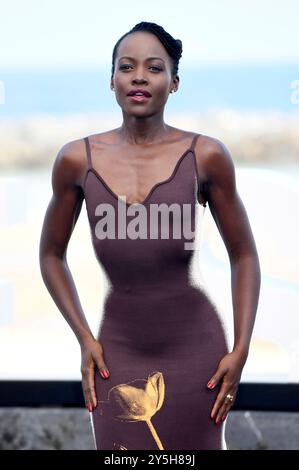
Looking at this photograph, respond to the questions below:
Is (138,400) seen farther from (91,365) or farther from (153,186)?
(153,186)

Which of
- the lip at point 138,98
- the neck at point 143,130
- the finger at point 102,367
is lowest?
the finger at point 102,367

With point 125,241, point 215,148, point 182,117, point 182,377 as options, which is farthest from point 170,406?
point 182,117

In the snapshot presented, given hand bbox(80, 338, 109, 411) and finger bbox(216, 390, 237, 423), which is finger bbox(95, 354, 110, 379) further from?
finger bbox(216, 390, 237, 423)

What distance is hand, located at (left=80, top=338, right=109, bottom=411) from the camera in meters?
1.51

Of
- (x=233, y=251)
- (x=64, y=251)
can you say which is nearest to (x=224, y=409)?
(x=233, y=251)

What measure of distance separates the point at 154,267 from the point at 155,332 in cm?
11

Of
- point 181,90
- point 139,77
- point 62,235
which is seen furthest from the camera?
point 181,90

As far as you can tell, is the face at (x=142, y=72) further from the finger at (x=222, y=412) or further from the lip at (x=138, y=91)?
the finger at (x=222, y=412)

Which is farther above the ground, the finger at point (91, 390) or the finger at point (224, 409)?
the finger at point (91, 390)

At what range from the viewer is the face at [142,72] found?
4.84 ft

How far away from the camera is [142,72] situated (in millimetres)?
1472

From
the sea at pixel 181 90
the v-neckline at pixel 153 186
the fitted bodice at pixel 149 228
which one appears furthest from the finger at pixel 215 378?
the sea at pixel 181 90

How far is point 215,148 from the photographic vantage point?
4.91 ft

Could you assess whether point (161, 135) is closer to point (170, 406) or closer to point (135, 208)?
point (135, 208)
